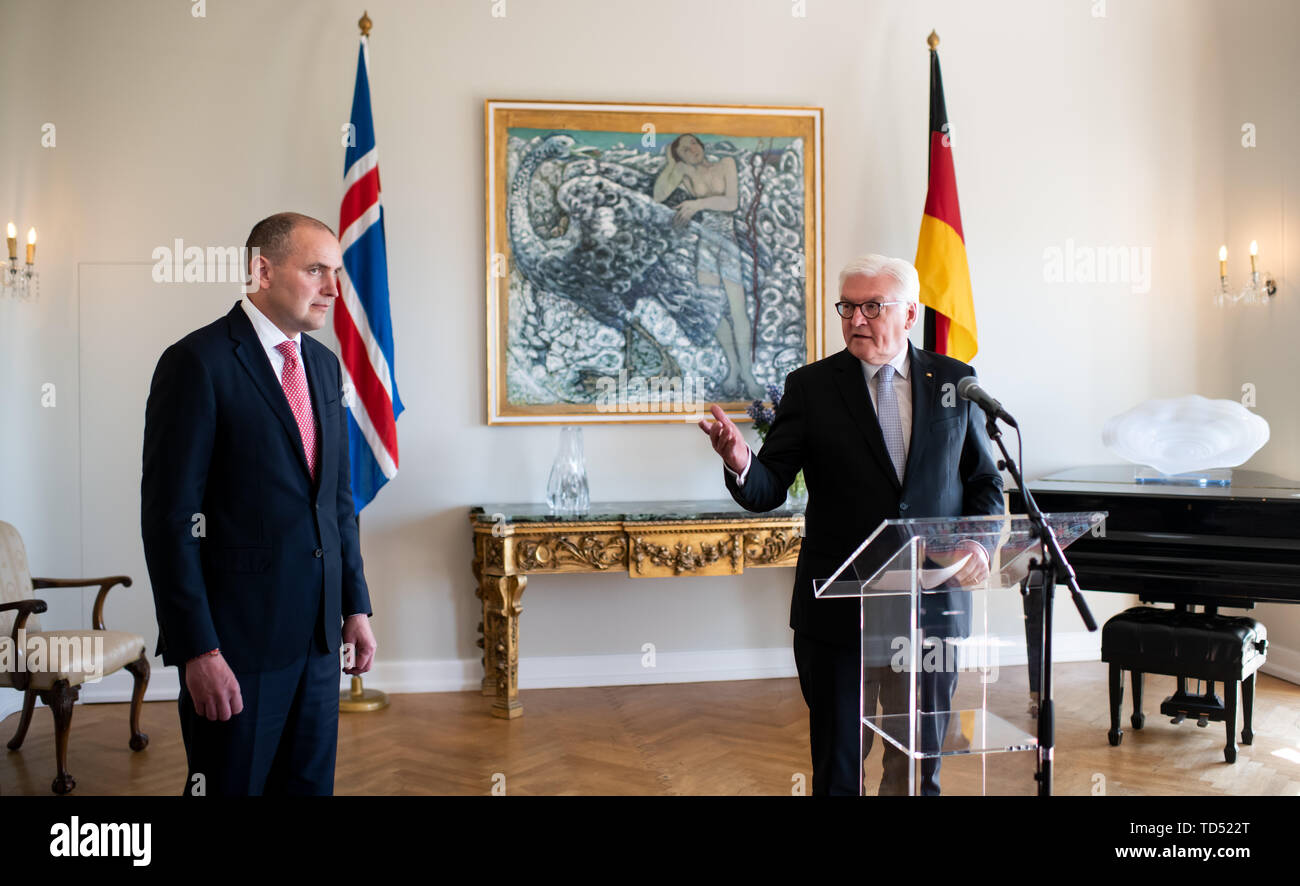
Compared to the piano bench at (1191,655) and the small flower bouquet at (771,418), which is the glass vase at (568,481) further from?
the piano bench at (1191,655)

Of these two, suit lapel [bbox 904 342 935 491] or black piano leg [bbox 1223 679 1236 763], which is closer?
suit lapel [bbox 904 342 935 491]

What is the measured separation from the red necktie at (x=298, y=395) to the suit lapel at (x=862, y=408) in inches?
54.7

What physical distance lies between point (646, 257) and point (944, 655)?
3.70m

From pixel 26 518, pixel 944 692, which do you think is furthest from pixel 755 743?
pixel 26 518

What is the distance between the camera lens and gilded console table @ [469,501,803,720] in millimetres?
4891

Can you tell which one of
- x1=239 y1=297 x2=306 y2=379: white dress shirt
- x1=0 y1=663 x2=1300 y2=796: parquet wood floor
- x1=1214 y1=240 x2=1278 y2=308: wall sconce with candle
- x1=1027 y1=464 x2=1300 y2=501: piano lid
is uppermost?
x1=1214 y1=240 x2=1278 y2=308: wall sconce with candle

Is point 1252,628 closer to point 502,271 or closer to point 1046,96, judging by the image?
point 1046,96

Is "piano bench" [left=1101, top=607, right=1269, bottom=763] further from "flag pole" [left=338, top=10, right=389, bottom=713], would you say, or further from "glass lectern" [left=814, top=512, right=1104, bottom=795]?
"flag pole" [left=338, top=10, right=389, bottom=713]

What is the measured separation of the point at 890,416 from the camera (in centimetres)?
276

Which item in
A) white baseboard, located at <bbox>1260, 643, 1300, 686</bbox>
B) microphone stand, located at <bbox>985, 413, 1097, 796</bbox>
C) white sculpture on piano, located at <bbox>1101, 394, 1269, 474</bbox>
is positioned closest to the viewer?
microphone stand, located at <bbox>985, 413, 1097, 796</bbox>

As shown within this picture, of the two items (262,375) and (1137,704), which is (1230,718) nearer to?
(1137,704)

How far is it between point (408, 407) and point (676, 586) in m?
1.75

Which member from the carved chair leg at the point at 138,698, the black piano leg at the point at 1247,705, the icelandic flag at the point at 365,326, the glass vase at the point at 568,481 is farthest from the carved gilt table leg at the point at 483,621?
the black piano leg at the point at 1247,705

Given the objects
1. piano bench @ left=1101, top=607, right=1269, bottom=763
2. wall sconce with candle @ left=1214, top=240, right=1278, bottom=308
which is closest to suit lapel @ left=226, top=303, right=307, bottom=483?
piano bench @ left=1101, top=607, right=1269, bottom=763
